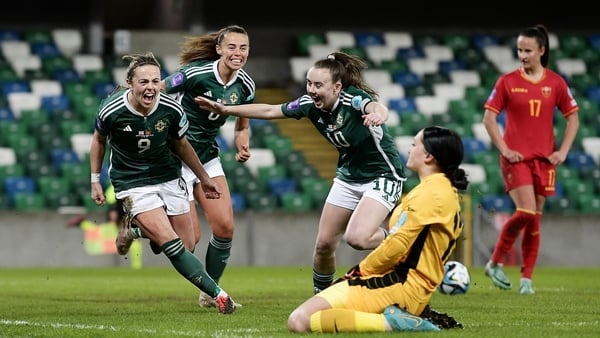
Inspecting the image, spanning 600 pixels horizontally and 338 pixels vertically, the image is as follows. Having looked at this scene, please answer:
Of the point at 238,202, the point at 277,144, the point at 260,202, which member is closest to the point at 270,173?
the point at 260,202

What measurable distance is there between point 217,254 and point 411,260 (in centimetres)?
342

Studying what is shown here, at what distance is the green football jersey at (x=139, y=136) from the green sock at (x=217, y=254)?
92 cm

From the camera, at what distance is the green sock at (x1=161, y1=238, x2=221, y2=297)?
30.0ft

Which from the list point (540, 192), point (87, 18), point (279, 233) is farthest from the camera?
point (87, 18)

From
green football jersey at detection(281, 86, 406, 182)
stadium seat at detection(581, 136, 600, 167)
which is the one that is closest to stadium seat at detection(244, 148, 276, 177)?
stadium seat at detection(581, 136, 600, 167)

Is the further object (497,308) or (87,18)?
(87,18)

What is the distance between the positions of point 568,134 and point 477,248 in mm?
8406

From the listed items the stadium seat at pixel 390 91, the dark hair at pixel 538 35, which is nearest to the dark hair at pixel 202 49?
the dark hair at pixel 538 35

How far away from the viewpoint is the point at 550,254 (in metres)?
20.3

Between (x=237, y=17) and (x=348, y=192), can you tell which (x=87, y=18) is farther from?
(x=348, y=192)

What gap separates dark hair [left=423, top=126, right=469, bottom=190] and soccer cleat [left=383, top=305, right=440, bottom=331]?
77 centimetres

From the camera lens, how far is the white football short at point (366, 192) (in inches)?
367

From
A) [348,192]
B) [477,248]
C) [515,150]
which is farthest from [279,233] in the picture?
[348,192]

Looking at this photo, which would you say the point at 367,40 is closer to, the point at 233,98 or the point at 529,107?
the point at 529,107
